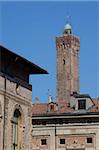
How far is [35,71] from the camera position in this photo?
3241 centimetres

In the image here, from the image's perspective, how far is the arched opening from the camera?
1173 inches

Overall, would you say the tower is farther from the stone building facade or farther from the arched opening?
the arched opening

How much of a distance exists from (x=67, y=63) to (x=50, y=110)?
41482mm

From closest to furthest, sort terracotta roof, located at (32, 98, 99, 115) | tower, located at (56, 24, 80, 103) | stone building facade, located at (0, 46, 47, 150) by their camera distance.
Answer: stone building facade, located at (0, 46, 47, 150)
terracotta roof, located at (32, 98, 99, 115)
tower, located at (56, 24, 80, 103)

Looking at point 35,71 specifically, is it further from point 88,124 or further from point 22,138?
point 88,124

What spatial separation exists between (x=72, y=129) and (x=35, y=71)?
774 inches

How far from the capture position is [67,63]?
95188 mm

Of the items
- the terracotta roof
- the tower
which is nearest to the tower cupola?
the tower

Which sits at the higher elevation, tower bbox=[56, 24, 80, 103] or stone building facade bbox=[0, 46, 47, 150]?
tower bbox=[56, 24, 80, 103]

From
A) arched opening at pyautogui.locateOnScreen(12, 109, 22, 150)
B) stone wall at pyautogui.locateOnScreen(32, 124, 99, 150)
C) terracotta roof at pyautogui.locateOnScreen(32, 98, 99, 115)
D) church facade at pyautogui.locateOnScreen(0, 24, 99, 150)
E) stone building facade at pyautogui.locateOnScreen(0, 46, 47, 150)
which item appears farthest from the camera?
terracotta roof at pyautogui.locateOnScreen(32, 98, 99, 115)

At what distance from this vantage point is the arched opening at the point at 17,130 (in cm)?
2980

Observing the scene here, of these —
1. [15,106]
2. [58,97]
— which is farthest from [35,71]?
[58,97]

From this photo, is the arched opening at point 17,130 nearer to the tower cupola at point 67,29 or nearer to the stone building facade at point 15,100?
the stone building facade at point 15,100

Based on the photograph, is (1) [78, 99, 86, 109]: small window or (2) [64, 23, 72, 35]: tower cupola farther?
(2) [64, 23, 72, 35]: tower cupola
